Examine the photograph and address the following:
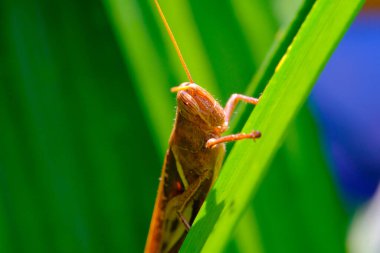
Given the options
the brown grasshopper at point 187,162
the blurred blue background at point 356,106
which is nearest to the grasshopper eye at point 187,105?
the brown grasshopper at point 187,162

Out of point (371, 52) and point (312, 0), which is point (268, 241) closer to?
point (312, 0)

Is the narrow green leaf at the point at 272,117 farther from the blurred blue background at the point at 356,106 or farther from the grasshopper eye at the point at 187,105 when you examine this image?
the blurred blue background at the point at 356,106

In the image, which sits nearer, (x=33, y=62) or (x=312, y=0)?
(x=312, y=0)

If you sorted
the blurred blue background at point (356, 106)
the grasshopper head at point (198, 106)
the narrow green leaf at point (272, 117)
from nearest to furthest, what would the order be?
the narrow green leaf at point (272, 117), the grasshopper head at point (198, 106), the blurred blue background at point (356, 106)

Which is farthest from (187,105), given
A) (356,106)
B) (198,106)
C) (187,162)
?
(356,106)

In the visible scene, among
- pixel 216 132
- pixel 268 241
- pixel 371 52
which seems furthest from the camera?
pixel 371 52

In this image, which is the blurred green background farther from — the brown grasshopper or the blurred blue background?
the blurred blue background

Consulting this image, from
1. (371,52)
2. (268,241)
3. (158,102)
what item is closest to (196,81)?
(158,102)
